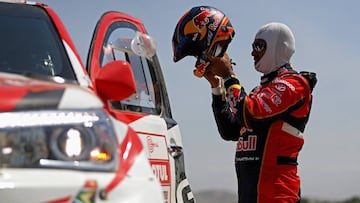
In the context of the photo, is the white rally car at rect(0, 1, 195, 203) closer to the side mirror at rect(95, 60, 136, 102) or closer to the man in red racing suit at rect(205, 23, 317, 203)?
the side mirror at rect(95, 60, 136, 102)

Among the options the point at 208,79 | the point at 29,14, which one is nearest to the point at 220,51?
the point at 208,79

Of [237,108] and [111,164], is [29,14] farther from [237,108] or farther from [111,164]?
[111,164]

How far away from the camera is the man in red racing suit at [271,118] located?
538cm

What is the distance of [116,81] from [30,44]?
989 millimetres

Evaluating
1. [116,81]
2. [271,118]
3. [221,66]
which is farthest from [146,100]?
[116,81]

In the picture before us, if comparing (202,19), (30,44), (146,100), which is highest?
(202,19)

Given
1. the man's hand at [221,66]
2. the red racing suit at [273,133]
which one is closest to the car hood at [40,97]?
the red racing suit at [273,133]

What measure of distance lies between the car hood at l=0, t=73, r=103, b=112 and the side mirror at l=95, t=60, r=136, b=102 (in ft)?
1.29

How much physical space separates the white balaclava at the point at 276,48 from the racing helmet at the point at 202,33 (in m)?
0.27

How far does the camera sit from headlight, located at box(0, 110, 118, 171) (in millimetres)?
2979

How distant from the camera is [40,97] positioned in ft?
10.1

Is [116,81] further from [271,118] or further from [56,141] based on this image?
[271,118]

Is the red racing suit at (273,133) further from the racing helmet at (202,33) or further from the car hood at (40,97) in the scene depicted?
the car hood at (40,97)

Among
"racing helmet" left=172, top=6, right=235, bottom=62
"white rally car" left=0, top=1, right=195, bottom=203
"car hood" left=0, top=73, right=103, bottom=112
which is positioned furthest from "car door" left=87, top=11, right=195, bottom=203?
"car hood" left=0, top=73, right=103, bottom=112
